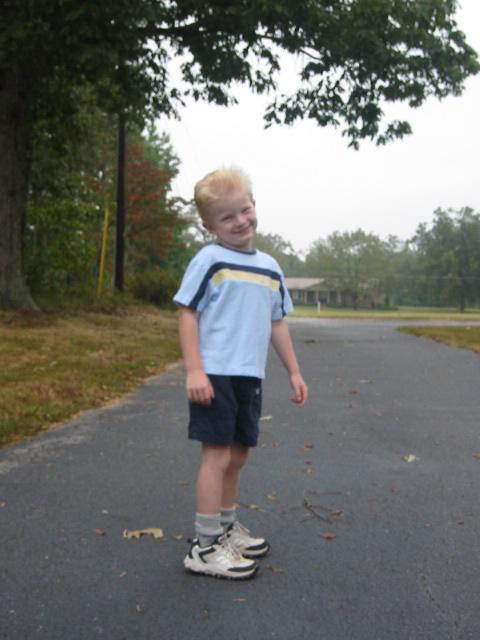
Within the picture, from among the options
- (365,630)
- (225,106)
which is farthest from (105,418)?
(225,106)

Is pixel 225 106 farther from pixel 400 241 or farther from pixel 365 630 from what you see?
pixel 400 241

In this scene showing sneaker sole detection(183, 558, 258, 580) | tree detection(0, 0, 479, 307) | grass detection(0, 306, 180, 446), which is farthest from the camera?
tree detection(0, 0, 479, 307)

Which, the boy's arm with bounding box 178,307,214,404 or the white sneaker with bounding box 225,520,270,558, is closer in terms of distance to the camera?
the boy's arm with bounding box 178,307,214,404

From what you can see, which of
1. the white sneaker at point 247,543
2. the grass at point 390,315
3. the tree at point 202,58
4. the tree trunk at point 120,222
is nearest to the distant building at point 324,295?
the grass at point 390,315

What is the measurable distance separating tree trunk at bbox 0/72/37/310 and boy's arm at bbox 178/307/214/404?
1141 cm

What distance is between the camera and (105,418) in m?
6.09

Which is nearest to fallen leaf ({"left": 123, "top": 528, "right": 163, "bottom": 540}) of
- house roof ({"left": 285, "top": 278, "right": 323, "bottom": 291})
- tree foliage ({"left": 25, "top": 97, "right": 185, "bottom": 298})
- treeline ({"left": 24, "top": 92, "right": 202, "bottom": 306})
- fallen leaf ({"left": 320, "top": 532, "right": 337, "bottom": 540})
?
fallen leaf ({"left": 320, "top": 532, "right": 337, "bottom": 540})

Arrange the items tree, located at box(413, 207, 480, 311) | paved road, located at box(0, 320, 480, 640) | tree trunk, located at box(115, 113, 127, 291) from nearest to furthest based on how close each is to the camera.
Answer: paved road, located at box(0, 320, 480, 640) → tree trunk, located at box(115, 113, 127, 291) → tree, located at box(413, 207, 480, 311)

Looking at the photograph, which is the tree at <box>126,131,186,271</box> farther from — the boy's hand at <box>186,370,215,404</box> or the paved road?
the boy's hand at <box>186,370,215,404</box>

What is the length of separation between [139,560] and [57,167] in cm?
1848

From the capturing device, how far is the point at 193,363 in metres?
2.87

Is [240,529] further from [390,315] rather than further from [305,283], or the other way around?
[305,283]

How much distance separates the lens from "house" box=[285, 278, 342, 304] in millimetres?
109562

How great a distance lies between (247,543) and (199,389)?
0.73 meters
